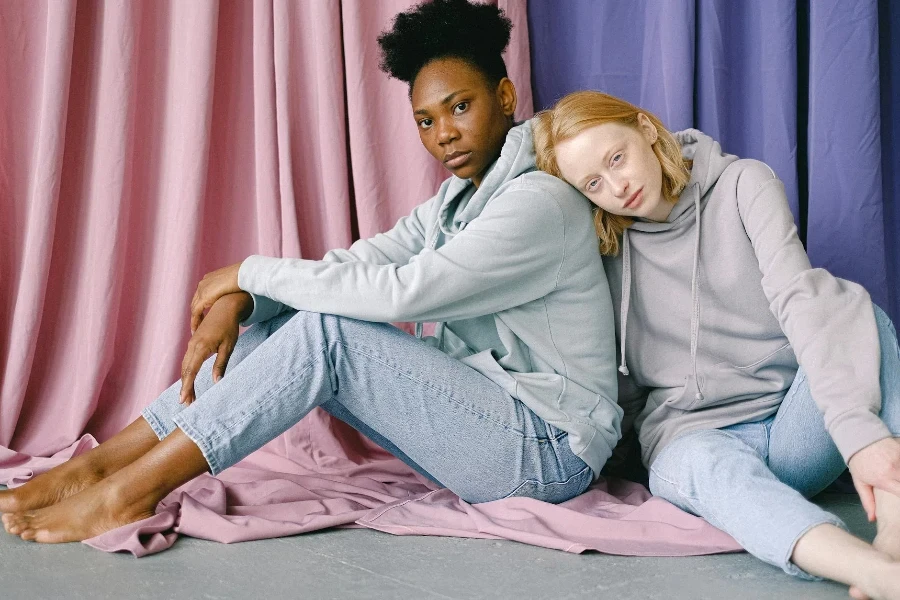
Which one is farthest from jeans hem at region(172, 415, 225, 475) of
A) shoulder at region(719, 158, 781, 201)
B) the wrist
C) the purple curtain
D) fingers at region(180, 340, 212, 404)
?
the purple curtain

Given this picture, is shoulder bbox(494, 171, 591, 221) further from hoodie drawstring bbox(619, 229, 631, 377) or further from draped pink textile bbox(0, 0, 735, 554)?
draped pink textile bbox(0, 0, 735, 554)

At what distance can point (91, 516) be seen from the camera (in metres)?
1.37

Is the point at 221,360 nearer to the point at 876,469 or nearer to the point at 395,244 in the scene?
the point at 395,244

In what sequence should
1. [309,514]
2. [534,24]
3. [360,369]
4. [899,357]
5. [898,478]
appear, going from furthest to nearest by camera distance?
[534,24] → [309,514] → [360,369] → [899,357] → [898,478]

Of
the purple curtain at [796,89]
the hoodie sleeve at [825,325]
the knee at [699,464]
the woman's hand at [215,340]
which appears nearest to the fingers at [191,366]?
the woman's hand at [215,340]

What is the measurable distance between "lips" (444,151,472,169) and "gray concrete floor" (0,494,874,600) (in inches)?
25.8

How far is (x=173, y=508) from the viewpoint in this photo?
1472 mm

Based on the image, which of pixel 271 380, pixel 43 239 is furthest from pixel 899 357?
pixel 43 239

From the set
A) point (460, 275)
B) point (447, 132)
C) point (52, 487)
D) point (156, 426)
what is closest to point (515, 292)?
point (460, 275)

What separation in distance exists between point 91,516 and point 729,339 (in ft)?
3.51

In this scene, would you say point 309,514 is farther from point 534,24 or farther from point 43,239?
point 534,24

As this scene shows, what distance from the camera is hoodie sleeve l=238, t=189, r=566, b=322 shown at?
1.38 m

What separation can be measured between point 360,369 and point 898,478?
0.77m

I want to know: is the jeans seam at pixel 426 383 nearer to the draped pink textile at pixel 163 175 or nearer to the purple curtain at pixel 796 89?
the draped pink textile at pixel 163 175
